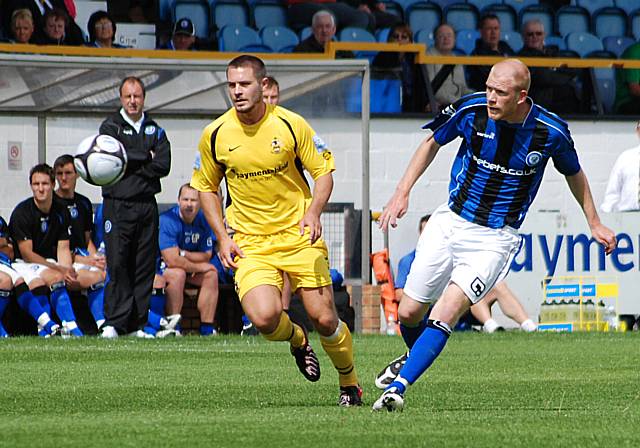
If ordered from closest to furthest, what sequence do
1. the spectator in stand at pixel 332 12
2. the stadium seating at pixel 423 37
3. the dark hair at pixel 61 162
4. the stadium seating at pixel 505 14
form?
the dark hair at pixel 61 162
the spectator in stand at pixel 332 12
the stadium seating at pixel 423 37
the stadium seating at pixel 505 14

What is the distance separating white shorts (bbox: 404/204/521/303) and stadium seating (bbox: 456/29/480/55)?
11858 millimetres

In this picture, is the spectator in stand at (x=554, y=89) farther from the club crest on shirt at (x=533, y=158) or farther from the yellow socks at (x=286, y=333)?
the yellow socks at (x=286, y=333)

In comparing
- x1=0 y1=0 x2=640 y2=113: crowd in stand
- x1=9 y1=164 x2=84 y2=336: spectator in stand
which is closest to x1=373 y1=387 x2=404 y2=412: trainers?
x1=9 y1=164 x2=84 y2=336: spectator in stand

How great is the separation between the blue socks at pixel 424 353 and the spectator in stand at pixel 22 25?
9984 millimetres

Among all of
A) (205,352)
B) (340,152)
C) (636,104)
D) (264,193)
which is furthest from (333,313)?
(636,104)

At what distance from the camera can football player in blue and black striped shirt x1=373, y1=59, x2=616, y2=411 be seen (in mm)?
7766

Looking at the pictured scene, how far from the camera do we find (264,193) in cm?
808

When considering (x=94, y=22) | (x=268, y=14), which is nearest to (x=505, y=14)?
(x=268, y=14)

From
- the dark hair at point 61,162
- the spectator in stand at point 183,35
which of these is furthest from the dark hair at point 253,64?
the spectator in stand at point 183,35

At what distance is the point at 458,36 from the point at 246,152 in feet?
40.7

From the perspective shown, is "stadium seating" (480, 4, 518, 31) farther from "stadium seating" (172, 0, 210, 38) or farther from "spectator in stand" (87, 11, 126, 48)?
"spectator in stand" (87, 11, 126, 48)

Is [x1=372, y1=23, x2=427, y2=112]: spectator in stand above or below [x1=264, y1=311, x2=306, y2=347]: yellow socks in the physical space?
above

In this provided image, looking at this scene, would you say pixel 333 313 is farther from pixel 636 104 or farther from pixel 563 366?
pixel 636 104

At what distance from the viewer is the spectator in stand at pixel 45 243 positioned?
1423 cm
